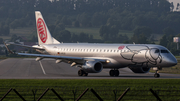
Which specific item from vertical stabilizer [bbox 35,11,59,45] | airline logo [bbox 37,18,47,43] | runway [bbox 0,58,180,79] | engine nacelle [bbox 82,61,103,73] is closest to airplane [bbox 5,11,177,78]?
engine nacelle [bbox 82,61,103,73]

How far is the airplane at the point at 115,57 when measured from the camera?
131 ft

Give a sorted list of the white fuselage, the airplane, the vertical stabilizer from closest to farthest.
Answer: the white fuselage
the airplane
the vertical stabilizer

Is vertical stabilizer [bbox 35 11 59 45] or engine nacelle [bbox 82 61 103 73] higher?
vertical stabilizer [bbox 35 11 59 45]

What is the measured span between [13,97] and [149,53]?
69.2 feet

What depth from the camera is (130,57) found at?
4141 centimetres

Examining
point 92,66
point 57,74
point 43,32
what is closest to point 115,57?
point 92,66

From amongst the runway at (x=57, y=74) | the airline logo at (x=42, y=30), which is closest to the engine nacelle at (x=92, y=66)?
the runway at (x=57, y=74)

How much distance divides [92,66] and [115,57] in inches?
126

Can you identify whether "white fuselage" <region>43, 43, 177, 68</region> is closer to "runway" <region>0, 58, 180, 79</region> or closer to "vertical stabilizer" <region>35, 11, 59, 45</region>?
"runway" <region>0, 58, 180, 79</region>

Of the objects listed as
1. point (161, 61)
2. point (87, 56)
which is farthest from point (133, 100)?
point (87, 56)

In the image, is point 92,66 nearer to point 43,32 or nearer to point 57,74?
point 57,74

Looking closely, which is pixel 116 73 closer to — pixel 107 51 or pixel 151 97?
pixel 107 51

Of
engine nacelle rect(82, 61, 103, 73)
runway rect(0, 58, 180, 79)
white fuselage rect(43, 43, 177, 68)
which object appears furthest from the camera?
engine nacelle rect(82, 61, 103, 73)

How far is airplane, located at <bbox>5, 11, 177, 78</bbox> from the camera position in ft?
131
